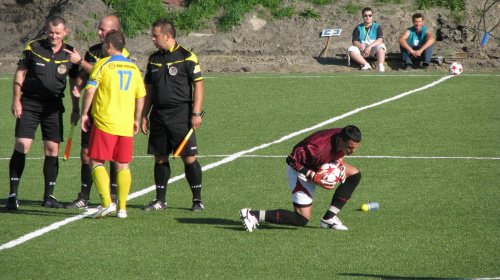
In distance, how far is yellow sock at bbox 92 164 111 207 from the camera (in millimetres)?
8203

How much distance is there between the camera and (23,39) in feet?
90.6

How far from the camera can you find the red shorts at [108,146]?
27.1ft

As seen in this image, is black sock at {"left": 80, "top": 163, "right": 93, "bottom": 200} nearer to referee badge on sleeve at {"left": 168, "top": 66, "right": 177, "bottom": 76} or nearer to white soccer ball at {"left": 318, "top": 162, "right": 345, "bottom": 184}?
referee badge on sleeve at {"left": 168, "top": 66, "right": 177, "bottom": 76}

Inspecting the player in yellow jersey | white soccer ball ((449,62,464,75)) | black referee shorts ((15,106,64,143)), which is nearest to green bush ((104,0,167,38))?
white soccer ball ((449,62,464,75))

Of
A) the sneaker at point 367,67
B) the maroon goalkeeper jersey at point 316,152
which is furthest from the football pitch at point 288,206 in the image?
the sneaker at point 367,67

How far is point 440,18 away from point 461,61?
12.9ft

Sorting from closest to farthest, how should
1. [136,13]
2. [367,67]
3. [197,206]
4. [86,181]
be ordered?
1. [197,206]
2. [86,181]
3. [367,67]
4. [136,13]

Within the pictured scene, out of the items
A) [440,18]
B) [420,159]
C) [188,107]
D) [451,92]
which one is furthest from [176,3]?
[188,107]

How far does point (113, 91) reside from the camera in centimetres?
822

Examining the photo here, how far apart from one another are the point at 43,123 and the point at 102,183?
1.44 meters

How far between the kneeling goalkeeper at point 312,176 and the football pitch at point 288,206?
138mm

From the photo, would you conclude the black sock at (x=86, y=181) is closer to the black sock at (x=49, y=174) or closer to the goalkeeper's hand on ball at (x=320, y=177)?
the black sock at (x=49, y=174)

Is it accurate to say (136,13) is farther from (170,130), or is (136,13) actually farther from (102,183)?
(102,183)

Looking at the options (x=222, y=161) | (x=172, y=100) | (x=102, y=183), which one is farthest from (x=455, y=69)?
(x=102, y=183)
